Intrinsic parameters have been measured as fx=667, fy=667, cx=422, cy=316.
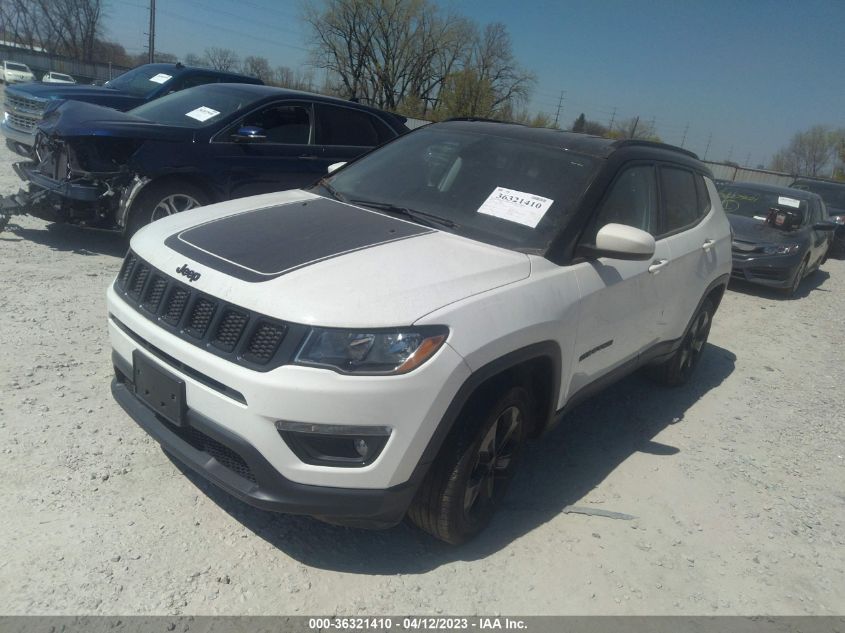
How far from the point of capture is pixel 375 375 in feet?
7.61

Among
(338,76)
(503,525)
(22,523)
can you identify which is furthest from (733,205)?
(338,76)

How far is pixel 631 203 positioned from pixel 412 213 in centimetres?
126

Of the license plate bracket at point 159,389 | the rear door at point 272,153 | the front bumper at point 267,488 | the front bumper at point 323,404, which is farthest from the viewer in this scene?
the rear door at point 272,153

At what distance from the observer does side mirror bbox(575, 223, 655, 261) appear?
3.07 m

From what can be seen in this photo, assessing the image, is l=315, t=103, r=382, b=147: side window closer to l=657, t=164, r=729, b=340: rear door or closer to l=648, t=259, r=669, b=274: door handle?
l=657, t=164, r=729, b=340: rear door

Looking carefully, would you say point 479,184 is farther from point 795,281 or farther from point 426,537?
point 795,281

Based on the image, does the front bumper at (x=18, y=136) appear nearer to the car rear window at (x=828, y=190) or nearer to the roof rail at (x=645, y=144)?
the roof rail at (x=645, y=144)

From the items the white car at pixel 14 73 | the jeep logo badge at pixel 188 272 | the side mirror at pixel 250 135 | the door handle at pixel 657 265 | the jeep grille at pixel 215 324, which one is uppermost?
the side mirror at pixel 250 135

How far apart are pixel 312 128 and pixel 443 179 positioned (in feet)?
12.4

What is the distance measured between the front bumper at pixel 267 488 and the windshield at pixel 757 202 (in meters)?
9.16

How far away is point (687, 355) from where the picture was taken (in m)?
5.08

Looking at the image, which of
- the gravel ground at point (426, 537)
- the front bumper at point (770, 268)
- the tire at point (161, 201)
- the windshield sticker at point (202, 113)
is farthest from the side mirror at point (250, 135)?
the front bumper at point (770, 268)

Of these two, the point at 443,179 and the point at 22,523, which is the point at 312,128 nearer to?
the point at 443,179

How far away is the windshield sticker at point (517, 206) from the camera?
10.7 ft
